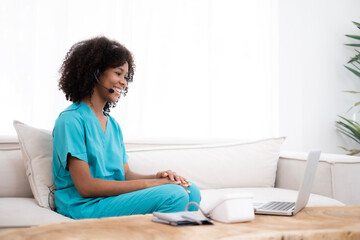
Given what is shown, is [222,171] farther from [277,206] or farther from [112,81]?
[277,206]

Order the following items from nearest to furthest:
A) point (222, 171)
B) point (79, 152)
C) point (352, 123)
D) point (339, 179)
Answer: point (79, 152)
point (339, 179)
point (222, 171)
point (352, 123)

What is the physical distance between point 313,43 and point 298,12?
1.00 feet

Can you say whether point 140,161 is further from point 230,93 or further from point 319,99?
point 319,99

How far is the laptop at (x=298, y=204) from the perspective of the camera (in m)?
1.15

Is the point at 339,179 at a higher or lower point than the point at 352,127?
lower

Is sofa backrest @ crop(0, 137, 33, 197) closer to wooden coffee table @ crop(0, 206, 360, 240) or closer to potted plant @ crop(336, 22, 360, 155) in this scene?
wooden coffee table @ crop(0, 206, 360, 240)

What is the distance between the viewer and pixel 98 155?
63.6 inches

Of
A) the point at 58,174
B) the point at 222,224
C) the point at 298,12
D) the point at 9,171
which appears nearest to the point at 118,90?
the point at 58,174

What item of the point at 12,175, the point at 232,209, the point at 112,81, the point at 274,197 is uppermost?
the point at 112,81

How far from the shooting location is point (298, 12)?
347cm

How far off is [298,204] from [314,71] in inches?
101

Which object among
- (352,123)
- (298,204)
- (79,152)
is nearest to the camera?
(298,204)

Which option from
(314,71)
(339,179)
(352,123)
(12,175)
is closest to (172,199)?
(12,175)

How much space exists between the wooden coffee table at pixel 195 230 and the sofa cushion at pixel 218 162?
1.08 m
